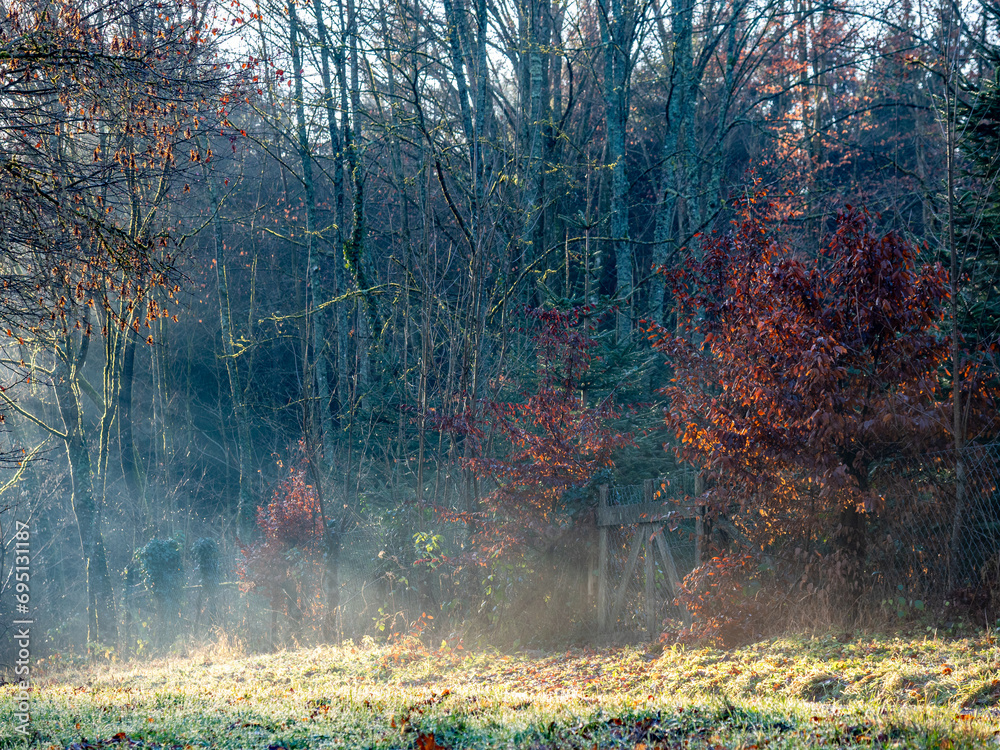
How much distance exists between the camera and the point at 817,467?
8625mm

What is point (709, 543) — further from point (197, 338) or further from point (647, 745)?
point (197, 338)

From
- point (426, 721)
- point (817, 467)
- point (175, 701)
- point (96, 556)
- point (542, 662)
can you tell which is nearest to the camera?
point (426, 721)

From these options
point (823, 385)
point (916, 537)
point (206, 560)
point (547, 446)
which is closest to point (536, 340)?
point (547, 446)

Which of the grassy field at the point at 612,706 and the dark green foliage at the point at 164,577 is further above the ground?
the grassy field at the point at 612,706

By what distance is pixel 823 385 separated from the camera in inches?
332

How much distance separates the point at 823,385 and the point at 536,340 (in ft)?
19.1

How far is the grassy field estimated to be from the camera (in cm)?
511

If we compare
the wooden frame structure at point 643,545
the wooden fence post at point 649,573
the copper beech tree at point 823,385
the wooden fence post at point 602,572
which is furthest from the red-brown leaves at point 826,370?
the wooden fence post at point 602,572

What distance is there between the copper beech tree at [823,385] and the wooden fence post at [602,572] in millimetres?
2623

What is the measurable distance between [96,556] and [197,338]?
14.7 m

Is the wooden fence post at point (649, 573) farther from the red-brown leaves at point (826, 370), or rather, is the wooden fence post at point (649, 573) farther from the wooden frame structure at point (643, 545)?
the red-brown leaves at point (826, 370)

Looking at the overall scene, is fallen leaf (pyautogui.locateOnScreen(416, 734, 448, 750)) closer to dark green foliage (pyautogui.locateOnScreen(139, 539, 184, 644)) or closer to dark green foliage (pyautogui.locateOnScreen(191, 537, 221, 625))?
dark green foliage (pyautogui.locateOnScreen(139, 539, 184, 644))

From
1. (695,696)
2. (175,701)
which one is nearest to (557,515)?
(695,696)

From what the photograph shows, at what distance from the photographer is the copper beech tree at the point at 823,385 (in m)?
8.32
